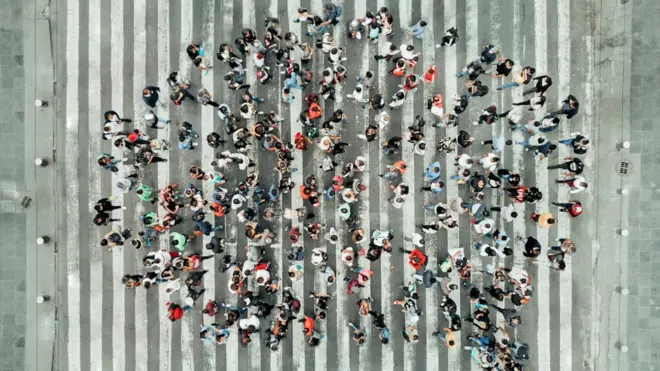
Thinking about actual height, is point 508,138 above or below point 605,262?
above

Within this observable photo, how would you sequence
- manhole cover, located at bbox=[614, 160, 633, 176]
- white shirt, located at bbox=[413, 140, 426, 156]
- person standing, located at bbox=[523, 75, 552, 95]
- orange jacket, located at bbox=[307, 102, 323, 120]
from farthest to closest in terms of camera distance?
manhole cover, located at bbox=[614, 160, 633, 176] < orange jacket, located at bbox=[307, 102, 323, 120] < white shirt, located at bbox=[413, 140, 426, 156] < person standing, located at bbox=[523, 75, 552, 95]

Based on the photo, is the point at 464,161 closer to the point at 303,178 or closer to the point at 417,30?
the point at 417,30

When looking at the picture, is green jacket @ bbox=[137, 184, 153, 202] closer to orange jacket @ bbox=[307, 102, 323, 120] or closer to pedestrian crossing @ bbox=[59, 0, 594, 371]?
pedestrian crossing @ bbox=[59, 0, 594, 371]

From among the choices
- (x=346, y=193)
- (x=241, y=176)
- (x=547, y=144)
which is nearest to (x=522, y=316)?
(x=547, y=144)

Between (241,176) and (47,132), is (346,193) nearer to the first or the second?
(241,176)

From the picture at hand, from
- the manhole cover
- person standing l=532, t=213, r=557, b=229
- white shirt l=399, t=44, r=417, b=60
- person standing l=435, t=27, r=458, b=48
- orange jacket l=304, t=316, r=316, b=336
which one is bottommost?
orange jacket l=304, t=316, r=316, b=336

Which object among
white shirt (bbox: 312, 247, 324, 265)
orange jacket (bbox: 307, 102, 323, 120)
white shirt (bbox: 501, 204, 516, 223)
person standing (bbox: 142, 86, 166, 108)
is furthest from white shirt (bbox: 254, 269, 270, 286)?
white shirt (bbox: 501, 204, 516, 223)

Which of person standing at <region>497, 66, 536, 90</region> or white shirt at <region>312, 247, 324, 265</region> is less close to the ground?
person standing at <region>497, 66, 536, 90</region>
